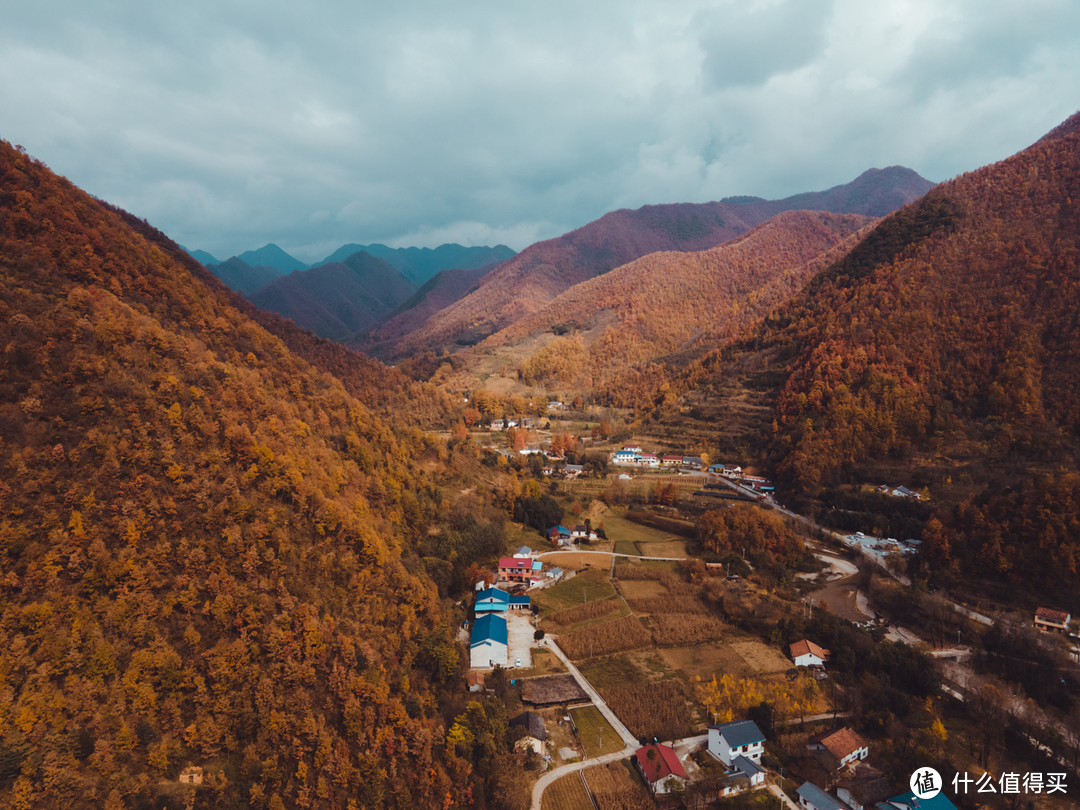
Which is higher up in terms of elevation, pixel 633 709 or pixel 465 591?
pixel 465 591

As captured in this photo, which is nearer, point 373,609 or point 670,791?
point 670,791

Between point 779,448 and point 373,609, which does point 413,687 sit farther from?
point 779,448

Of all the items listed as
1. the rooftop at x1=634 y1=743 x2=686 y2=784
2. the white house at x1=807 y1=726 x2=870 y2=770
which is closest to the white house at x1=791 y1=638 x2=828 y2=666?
the white house at x1=807 y1=726 x2=870 y2=770

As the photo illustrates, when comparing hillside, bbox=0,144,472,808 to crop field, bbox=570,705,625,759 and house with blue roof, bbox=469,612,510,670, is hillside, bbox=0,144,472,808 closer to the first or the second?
house with blue roof, bbox=469,612,510,670

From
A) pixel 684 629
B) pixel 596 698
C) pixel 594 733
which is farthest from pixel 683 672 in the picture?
pixel 594 733

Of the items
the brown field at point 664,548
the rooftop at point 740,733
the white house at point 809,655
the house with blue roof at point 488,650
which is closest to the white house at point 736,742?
the rooftop at point 740,733

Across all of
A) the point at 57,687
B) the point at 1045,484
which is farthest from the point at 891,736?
the point at 57,687
